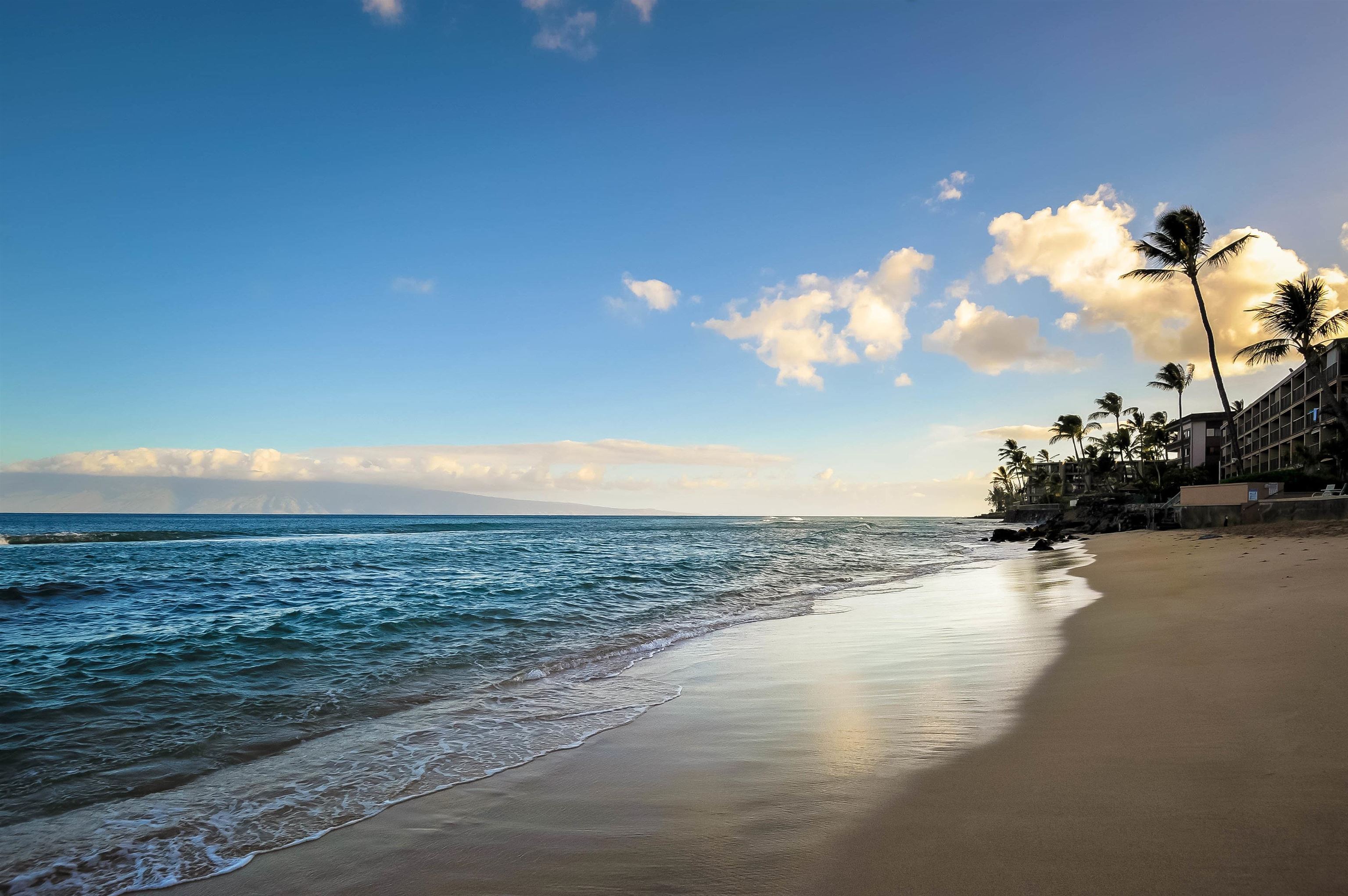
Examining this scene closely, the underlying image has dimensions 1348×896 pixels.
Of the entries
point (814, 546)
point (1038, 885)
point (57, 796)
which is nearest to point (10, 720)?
point (57, 796)

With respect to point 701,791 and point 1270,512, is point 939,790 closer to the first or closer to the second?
point 701,791

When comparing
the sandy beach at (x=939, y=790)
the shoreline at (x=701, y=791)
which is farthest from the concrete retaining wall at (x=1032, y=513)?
the sandy beach at (x=939, y=790)

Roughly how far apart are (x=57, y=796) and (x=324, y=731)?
1714 mm

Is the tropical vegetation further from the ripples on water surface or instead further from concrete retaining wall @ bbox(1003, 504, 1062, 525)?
the ripples on water surface

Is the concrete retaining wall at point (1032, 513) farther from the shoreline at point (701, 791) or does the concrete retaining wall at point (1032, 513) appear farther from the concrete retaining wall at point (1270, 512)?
the shoreline at point (701, 791)

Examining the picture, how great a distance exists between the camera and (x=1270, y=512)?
24.2m

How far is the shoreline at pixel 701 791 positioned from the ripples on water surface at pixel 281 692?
436 mm

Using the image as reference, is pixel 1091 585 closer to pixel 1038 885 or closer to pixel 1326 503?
pixel 1038 885

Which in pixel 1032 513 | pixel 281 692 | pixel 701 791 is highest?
pixel 701 791

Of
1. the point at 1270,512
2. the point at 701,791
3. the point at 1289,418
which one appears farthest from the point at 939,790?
the point at 1289,418

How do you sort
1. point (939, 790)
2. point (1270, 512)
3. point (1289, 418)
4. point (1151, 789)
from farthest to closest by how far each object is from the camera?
point (1289, 418) < point (1270, 512) < point (939, 790) < point (1151, 789)

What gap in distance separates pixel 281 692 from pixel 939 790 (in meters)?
6.61

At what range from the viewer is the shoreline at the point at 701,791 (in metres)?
3.01

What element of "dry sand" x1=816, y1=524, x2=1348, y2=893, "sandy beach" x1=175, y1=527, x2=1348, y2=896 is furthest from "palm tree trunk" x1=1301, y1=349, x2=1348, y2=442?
"dry sand" x1=816, y1=524, x2=1348, y2=893
